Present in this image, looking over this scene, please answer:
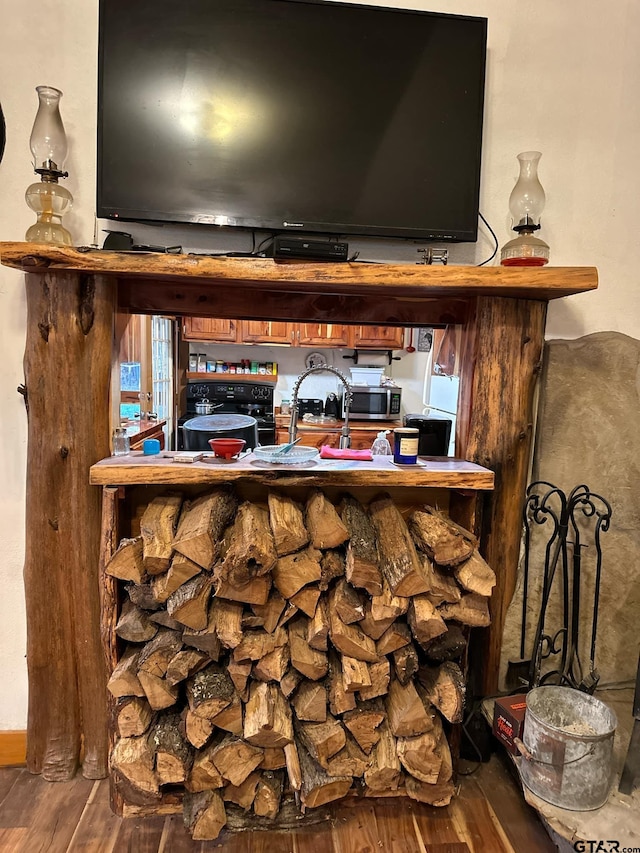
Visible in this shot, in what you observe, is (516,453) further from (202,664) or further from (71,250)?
(71,250)

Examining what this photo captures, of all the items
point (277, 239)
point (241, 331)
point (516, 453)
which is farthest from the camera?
point (241, 331)

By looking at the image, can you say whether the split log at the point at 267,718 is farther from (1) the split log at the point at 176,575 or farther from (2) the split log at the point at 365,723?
(1) the split log at the point at 176,575

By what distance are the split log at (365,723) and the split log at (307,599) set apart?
32 cm

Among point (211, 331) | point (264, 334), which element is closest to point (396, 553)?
point (264, 334)

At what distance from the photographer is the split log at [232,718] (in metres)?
1.39

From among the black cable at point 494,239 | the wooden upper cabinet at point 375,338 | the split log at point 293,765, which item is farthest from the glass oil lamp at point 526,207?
the wooden upper cabinet at point 375,338

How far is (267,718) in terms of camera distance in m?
1.35

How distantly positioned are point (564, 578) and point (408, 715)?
73 cm

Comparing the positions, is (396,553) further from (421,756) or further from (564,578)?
(564,578)

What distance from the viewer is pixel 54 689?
1.63m

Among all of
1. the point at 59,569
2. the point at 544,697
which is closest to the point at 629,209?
the point at 544,697

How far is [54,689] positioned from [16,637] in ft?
0.74

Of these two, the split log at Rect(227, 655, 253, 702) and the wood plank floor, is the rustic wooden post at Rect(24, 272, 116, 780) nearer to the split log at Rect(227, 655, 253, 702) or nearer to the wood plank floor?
the wood plank floor

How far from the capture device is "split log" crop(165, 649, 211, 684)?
137cm
